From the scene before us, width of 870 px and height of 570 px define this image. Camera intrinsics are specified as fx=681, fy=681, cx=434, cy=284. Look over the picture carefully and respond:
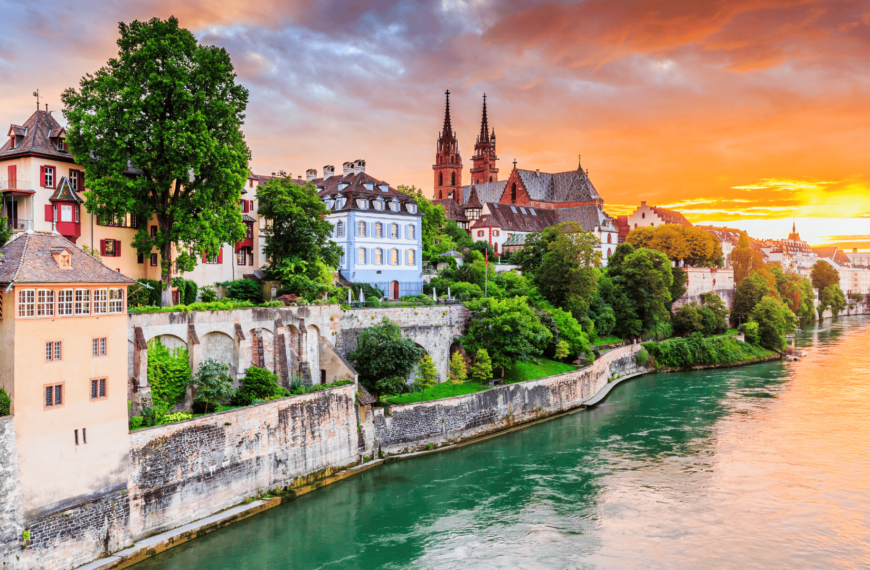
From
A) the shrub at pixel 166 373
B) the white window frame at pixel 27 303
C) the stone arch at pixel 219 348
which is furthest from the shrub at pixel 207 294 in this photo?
the white window frame at pixel 27 303

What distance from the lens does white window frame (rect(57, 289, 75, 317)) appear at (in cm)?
2003

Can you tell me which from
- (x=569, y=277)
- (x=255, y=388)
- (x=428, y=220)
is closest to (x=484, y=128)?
(x=428, y=220)

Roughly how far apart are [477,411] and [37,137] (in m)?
24.1

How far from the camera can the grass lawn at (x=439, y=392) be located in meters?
33.3

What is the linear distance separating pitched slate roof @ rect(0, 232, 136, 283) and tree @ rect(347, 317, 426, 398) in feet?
44.8

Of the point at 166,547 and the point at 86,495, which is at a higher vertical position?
the point at 86,495

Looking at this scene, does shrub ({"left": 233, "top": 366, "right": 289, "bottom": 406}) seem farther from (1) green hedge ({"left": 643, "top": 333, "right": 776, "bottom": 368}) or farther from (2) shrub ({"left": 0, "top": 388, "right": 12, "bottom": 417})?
(1) green hedge ({"left": 643, "top": 333, "right": 776, "bottom": 368})

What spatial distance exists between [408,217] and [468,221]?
37984 mm

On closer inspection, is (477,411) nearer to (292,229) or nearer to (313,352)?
(313,352)

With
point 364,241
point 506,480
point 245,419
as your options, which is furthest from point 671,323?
point 245,419

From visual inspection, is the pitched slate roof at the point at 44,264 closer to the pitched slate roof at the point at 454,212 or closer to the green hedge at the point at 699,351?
the green hedge at the point at 699,351

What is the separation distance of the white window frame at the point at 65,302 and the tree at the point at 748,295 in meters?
68.4

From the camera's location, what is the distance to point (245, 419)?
25.0 m

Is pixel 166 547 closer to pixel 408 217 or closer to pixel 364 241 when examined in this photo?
pixel 364 241
